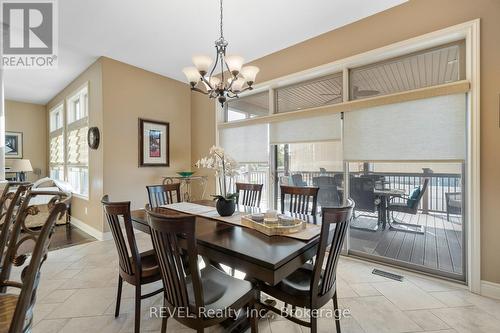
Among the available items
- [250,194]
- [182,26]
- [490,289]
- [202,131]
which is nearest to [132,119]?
[202,131]

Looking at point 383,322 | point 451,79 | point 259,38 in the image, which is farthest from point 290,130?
point 383,322

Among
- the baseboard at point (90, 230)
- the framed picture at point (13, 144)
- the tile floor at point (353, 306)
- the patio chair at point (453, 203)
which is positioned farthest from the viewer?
the framed picture at point (13, 144)

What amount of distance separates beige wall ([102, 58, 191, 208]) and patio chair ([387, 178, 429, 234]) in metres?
3.89

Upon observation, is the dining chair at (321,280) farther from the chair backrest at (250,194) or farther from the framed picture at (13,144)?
the framed picture at (13,144)

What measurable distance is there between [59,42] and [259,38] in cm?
293

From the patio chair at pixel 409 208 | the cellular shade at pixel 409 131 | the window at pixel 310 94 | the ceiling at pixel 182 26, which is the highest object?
the ceiling at pixel 182 26

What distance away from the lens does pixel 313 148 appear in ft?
10.9

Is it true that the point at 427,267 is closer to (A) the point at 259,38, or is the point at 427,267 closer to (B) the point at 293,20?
(B) the point at 293,20

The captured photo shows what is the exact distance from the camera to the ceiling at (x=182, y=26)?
2.57m

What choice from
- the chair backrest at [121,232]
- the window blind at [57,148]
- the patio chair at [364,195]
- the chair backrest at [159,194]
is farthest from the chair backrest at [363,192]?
the window blind at [57,148]

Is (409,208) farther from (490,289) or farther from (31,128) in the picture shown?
(31,128)

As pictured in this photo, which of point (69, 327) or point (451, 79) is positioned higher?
point (451, 79)

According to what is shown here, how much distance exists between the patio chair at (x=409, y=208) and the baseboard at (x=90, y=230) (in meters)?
4.31

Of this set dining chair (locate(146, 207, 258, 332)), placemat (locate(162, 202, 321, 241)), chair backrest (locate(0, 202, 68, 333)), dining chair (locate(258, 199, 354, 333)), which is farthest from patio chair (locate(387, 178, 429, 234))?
chair backrest (locate(0, 202, 68, 333))
